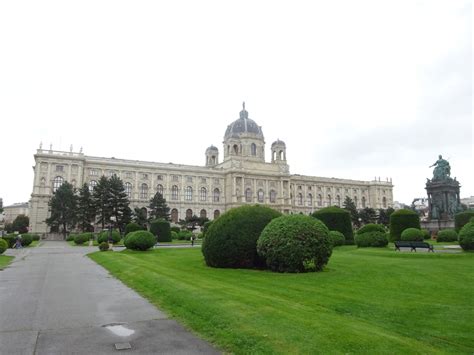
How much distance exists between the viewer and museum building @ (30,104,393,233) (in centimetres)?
6956

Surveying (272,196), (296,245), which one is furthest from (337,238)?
(272,196)

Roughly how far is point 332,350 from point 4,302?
742 centimetres

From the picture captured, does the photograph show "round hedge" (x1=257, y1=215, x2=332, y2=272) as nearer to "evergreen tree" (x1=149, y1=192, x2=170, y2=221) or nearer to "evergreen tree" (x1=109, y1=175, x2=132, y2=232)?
"evergreen tree" (x1=109, y1=175, x2=132, y2=232)

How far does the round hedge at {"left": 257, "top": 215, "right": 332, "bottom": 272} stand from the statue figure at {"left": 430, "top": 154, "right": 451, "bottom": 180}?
1268 inches

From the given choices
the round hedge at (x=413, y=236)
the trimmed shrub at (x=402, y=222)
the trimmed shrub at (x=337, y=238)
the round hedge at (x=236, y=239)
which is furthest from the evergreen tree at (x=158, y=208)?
the round hedge at (x=236, y=239)

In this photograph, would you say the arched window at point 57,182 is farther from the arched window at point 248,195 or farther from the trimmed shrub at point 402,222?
the trimmed shrub at point 402,222

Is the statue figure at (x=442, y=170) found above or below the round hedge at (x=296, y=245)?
above

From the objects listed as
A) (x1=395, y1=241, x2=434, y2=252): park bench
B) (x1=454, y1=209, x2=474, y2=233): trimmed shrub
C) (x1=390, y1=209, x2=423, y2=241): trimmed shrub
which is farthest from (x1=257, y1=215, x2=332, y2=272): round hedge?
(x1=454, y1=209, x2=474, y2=233): trimmed shrub

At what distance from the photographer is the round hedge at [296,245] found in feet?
40.8

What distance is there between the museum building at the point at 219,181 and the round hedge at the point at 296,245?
63152 millimetres

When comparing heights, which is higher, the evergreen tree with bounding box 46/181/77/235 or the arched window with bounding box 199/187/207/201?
the arched window with bounding box 199/187/207/201

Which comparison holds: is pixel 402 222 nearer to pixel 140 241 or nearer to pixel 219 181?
pixel 140 241

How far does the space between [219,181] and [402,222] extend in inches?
2399

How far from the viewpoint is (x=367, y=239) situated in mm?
23328
